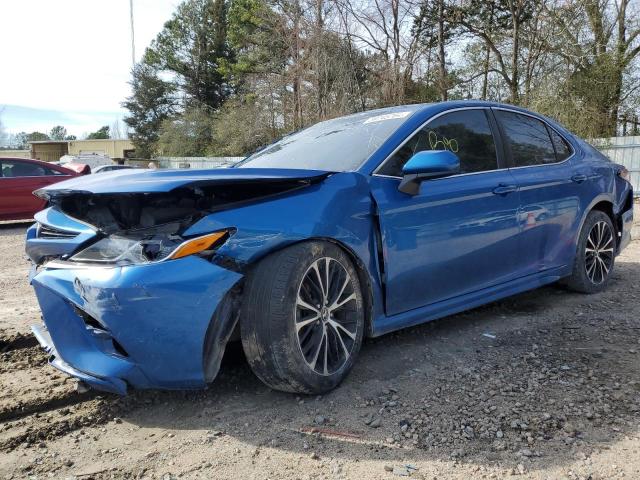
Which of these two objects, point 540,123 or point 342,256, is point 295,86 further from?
point 342,256

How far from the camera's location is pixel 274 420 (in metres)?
2.62

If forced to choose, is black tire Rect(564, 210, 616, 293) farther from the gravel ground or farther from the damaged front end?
the damaged front end

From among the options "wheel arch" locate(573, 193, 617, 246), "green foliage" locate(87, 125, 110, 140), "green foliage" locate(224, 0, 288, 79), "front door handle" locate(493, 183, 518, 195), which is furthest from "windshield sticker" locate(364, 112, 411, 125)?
"green foliage" locate(87, 125, 110, 140)

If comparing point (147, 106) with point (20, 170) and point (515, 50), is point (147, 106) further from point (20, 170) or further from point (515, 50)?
point (20, 170)

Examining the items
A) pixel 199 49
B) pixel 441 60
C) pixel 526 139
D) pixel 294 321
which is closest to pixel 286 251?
pixel 294 321

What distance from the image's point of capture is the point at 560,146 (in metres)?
4.51

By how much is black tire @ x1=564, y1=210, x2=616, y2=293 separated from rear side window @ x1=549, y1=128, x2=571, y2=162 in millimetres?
593

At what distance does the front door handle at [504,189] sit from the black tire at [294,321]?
1.42 m

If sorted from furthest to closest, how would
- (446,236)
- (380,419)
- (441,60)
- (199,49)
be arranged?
(199,49) < (441,60) < (446,236) < (380,419)

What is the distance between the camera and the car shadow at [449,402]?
2.38 metres

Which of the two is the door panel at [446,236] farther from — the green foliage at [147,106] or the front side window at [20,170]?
the green foliage at [147,106]

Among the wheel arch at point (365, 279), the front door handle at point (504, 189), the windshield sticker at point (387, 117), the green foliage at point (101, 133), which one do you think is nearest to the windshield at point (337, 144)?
the windshield sticker at point (387, 117)

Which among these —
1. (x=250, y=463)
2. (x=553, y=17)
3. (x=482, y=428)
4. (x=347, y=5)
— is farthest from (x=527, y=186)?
(x=347, y=5)

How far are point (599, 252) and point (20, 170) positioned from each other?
11.0 metres
